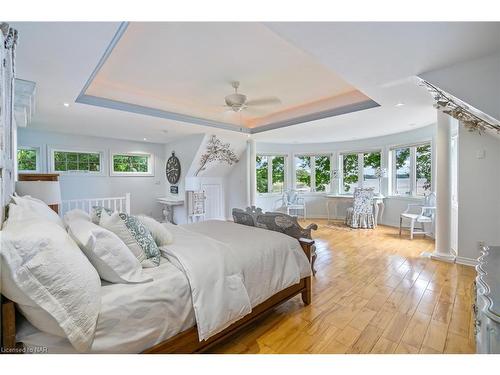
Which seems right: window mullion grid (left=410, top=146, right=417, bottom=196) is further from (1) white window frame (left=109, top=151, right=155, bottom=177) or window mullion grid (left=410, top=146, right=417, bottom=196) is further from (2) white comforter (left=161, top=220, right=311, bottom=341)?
(1) white window frame (left=109, top=151, right=155, bottom=177)

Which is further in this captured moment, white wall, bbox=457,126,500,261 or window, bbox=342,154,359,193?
window, bbox=342,154,359,193

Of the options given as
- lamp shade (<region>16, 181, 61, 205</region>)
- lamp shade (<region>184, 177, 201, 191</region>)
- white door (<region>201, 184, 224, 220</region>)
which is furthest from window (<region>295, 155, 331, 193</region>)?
lamp shade (<region>16, 181, 61, 205</region>)

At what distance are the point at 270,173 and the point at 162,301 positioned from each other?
5898 millimetres

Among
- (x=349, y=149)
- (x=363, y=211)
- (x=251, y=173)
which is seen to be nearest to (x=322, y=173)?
(x=349, y=149)

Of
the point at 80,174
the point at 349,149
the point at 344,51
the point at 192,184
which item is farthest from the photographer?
the point at 349,149

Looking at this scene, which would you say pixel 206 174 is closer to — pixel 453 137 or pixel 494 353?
pixel 453 137

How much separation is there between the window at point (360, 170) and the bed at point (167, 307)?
4871mm

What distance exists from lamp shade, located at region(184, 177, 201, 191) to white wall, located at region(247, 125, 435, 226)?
96cm

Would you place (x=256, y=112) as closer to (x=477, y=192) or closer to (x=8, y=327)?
(x=477, y=192)

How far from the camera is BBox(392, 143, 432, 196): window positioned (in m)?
4.87

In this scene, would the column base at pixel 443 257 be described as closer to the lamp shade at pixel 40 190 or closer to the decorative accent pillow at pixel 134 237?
the decorative accent pillow at pixel 134 237

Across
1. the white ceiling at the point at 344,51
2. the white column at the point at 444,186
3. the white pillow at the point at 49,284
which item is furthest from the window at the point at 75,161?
the white column at the point at 444,186

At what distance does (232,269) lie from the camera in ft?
4.91
